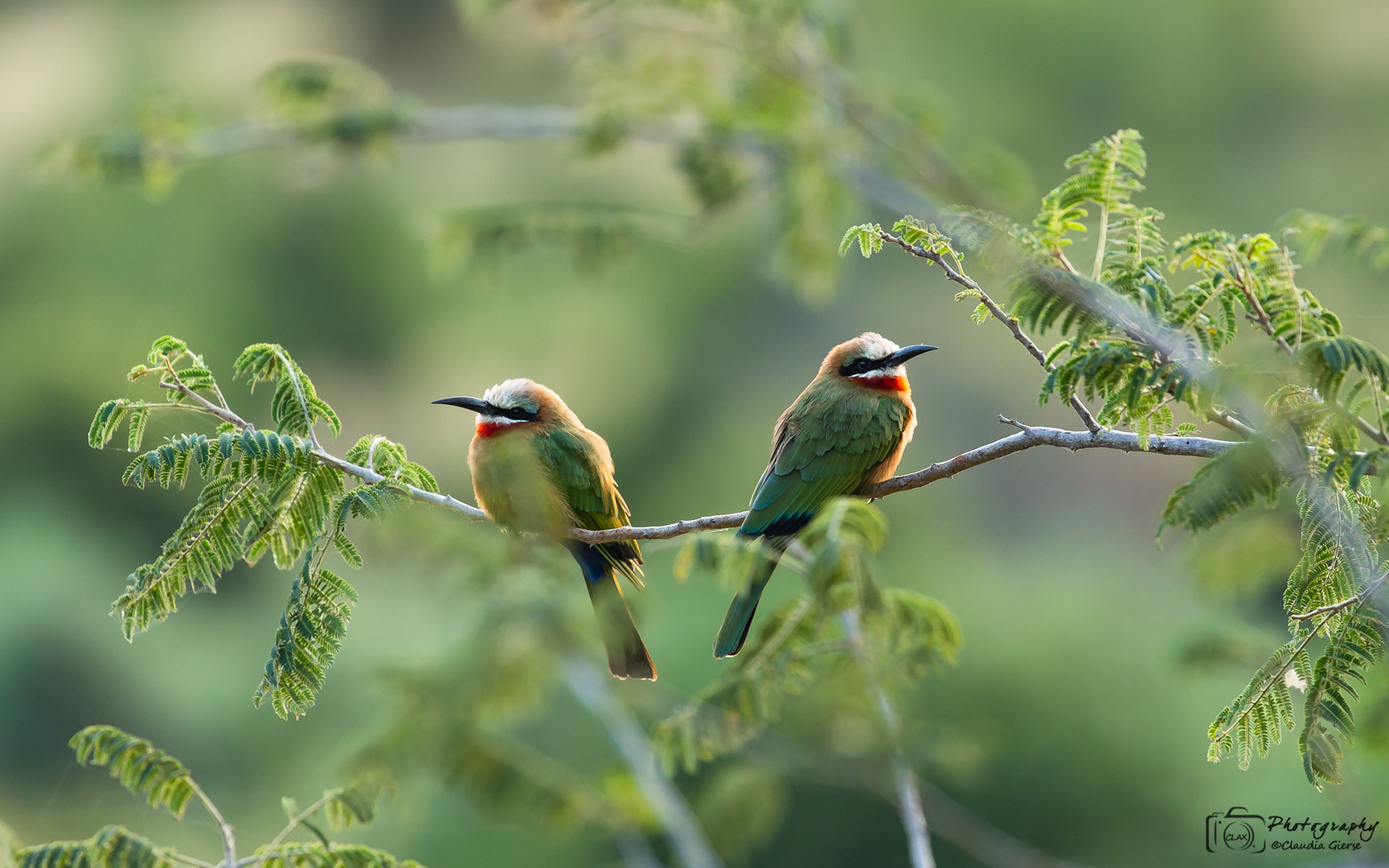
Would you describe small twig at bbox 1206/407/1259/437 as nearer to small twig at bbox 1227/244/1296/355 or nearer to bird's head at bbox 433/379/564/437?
small twig at bbox 1227/244/1296/355

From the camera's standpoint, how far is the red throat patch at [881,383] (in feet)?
12.2

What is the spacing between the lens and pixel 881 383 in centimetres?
372

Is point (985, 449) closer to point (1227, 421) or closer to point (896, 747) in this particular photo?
point (1227, 421)

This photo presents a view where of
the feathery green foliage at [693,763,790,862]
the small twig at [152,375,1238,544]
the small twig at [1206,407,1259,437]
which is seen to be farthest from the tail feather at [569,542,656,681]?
Answer: the small twig at [1206,407,1259,437]

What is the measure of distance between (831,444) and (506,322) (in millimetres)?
17046

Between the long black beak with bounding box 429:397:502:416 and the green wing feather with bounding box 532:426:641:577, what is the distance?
19cm

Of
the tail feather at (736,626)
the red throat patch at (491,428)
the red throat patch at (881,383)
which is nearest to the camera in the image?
the tail feather at (736,626)

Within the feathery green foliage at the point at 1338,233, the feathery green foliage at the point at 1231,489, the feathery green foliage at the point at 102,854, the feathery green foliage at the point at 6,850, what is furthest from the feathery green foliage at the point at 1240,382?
the feathery green foliage at the point at 6,850

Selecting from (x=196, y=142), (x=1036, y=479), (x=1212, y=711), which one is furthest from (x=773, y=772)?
(x=1036, y=479)

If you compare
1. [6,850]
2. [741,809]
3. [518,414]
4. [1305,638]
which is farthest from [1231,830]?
[6,850]

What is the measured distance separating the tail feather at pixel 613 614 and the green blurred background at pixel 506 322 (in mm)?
5590

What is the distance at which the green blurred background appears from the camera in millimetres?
13258

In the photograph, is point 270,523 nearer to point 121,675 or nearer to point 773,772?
point 773,772

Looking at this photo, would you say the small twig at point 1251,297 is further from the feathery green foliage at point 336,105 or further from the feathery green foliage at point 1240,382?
the feathery green foliage at point 336,105
